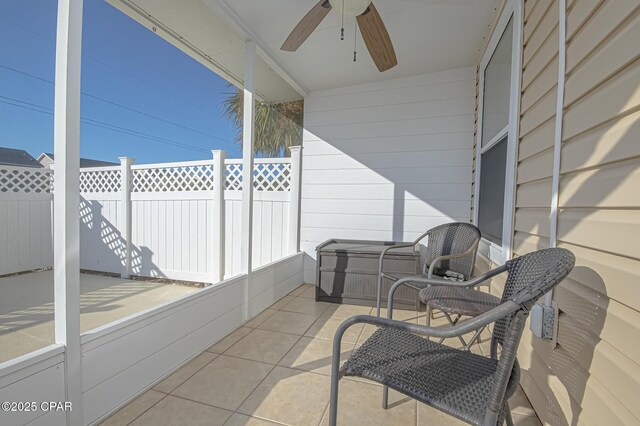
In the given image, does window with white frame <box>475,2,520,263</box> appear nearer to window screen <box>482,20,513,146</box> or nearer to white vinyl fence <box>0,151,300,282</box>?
window screen <box>482,20,513,146</box>

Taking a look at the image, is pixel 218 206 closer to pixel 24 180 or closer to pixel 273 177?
pixel 273 177

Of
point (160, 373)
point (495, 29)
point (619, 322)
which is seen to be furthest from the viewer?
point (495, 29)

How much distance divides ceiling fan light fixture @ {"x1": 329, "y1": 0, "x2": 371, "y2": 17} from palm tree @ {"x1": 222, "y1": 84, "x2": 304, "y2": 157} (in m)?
2.59

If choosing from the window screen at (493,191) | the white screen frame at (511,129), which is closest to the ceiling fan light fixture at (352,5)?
the white screen frame at (511,129)

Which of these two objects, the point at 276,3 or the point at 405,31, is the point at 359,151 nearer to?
the point at 405,31

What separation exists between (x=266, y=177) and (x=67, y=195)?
2665 mm

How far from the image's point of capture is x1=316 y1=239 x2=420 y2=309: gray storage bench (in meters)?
2.83

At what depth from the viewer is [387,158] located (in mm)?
3344

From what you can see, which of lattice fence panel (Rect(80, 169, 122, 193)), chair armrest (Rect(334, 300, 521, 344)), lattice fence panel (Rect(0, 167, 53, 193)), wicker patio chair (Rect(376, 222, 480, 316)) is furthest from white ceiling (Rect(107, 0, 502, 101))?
lattice fence panel (Rect(0, 167, 53, 193))

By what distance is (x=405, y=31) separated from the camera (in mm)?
2375

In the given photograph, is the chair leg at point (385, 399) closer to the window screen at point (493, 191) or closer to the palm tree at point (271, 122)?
the window screen at point (493, 191)

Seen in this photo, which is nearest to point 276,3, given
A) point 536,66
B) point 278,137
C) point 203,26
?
point 203,26

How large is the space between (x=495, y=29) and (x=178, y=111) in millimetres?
4510

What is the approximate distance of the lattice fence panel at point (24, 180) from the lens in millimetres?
3650
